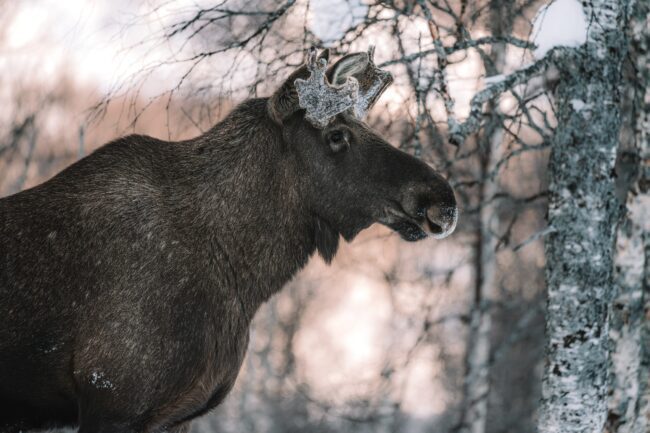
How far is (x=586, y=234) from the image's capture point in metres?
5.29

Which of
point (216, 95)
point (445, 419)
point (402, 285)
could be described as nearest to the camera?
point (216, 95)

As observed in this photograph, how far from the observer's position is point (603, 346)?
5301 mm

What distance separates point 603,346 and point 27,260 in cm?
352

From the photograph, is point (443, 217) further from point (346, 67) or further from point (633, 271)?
point (633, 271)

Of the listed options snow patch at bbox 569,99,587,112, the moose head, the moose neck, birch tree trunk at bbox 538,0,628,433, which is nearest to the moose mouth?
the moose head

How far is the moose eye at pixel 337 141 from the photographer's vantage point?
14.3 feet

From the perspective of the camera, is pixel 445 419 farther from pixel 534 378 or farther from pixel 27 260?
pixel 27 260

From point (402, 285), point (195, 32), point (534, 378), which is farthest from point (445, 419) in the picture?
point (195, 32)

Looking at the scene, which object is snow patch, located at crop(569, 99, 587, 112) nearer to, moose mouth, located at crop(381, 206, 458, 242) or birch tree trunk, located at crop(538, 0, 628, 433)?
birch tree trunk, located at crop(538, 0, 628, 433)

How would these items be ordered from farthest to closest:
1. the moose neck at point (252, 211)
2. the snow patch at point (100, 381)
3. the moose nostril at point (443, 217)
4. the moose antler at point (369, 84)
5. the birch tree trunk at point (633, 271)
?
1. the birch tree trunk at point (633, 271)
2. the moose antler at point (369, 84)
3. the moose neck at point (252, 211)
4. the moose nostril at point (443, 217)
5. the snow patch at point (100, 381)

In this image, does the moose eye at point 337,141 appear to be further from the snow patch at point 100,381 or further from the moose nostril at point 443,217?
the snow patch at point 100,381

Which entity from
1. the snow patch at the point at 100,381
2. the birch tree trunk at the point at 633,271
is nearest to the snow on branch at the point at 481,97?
the birch tree trunk at the point at 633,271

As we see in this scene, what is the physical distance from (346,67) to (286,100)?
0.36m

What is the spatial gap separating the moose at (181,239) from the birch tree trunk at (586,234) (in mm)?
1517
